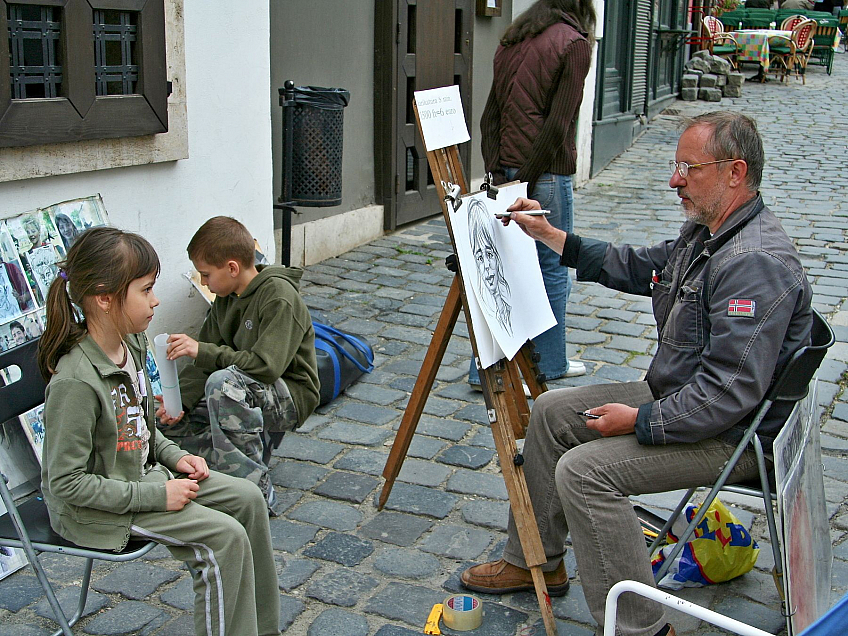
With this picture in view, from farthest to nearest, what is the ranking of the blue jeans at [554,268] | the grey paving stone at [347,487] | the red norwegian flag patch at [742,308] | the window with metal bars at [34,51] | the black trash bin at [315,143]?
the black trash bin at [315,143]
the blue jeans at [554,268]
the grey paving stone at [347,487]
the window with metal bars at [34,51]
the red norwegian flag patch at [742,308]

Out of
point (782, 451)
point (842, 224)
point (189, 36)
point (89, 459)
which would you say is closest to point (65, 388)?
point (89, 459)

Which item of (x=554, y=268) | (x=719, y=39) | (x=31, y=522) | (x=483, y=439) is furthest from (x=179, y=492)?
(x=719, y=39)

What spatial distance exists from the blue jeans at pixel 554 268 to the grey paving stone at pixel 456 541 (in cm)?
107

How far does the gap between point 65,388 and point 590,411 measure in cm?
145

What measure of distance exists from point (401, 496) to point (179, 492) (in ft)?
4.71

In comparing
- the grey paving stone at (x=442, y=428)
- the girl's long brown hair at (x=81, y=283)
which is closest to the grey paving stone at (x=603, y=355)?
the grey paving stone at (x=442, y=428)

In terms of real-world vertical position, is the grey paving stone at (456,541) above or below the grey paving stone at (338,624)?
above

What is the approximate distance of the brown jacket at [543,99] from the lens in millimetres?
4363

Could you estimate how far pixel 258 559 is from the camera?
2.60m

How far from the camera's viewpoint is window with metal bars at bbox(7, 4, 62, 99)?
3.59m

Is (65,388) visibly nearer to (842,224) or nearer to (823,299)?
(823,299)

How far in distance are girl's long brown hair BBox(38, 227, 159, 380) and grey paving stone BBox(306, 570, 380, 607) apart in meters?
1.15

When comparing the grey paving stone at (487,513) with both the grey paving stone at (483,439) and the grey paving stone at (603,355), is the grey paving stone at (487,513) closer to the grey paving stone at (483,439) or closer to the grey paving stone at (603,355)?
the grey paving stone at (483,439)

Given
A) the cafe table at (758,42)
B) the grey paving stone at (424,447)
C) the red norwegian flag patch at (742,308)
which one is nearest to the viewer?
Answer: the red norwegian flag patch at (742,308)
